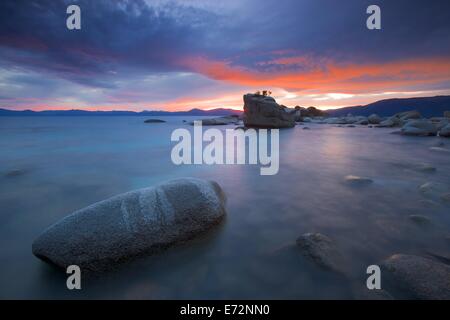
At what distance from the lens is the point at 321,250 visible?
9.30 ft

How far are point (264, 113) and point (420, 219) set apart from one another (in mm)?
27417

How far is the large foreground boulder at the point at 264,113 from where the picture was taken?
29.5 m

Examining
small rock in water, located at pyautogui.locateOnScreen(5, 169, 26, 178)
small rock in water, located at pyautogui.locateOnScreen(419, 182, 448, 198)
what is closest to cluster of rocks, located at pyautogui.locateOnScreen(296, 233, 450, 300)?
small rock in water, located at pyautogui.locateOnScreen(419, 182, 448, 198)

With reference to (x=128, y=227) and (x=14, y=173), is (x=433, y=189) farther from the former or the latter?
(x=14, y=173)

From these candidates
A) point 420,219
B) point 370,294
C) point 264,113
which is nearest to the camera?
point 370,294

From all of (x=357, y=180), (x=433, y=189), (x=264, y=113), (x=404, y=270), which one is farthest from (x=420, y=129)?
(x=404, y=270)

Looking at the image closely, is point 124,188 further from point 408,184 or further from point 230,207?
point 408,184

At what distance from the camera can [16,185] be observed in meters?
6.06

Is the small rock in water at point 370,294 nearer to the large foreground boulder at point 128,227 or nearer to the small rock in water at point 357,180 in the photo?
the large foreground boulder at point 128,227

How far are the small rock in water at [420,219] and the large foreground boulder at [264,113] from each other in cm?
2696

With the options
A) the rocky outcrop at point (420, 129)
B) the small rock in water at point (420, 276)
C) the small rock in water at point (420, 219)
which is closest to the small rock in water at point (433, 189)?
the small rock in water at point (420, 219)
